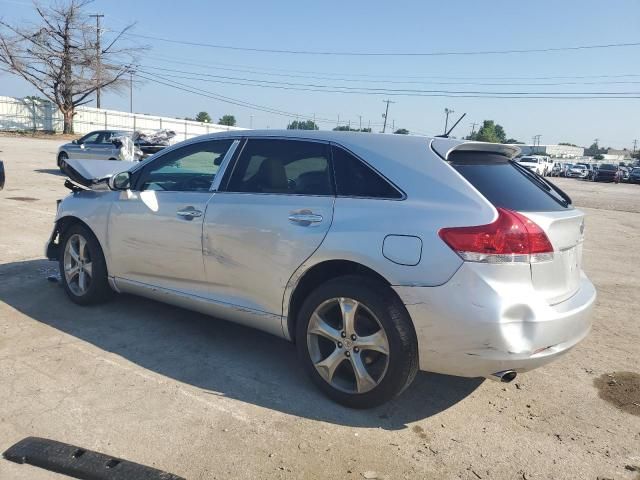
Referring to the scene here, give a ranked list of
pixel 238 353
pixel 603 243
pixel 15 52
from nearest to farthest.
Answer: pixel 238 353
pixel 603 243
pixel 15 52

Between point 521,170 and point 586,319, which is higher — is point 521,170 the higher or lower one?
the higher one

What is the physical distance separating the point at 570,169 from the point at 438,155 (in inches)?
2133

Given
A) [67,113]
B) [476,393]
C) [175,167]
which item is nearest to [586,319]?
[476,393]

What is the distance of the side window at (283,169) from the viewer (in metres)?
3.55

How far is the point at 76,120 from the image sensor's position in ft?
166

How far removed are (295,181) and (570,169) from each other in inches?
2134

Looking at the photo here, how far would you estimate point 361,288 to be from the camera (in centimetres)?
314

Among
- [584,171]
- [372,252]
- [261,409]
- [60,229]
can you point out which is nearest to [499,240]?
[372,252]

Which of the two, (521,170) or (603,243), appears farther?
(603,243)

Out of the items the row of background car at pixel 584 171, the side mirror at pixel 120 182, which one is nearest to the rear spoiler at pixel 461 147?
the side mirror at pixel 120 182

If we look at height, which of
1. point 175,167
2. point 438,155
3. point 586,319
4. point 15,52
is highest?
point 15,52

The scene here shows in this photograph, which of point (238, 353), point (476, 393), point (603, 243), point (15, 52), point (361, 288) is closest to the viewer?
point (361, 288)

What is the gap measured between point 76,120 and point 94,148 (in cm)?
3679

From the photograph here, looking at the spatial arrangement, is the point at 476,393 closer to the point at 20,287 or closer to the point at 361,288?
the point at 361,288
